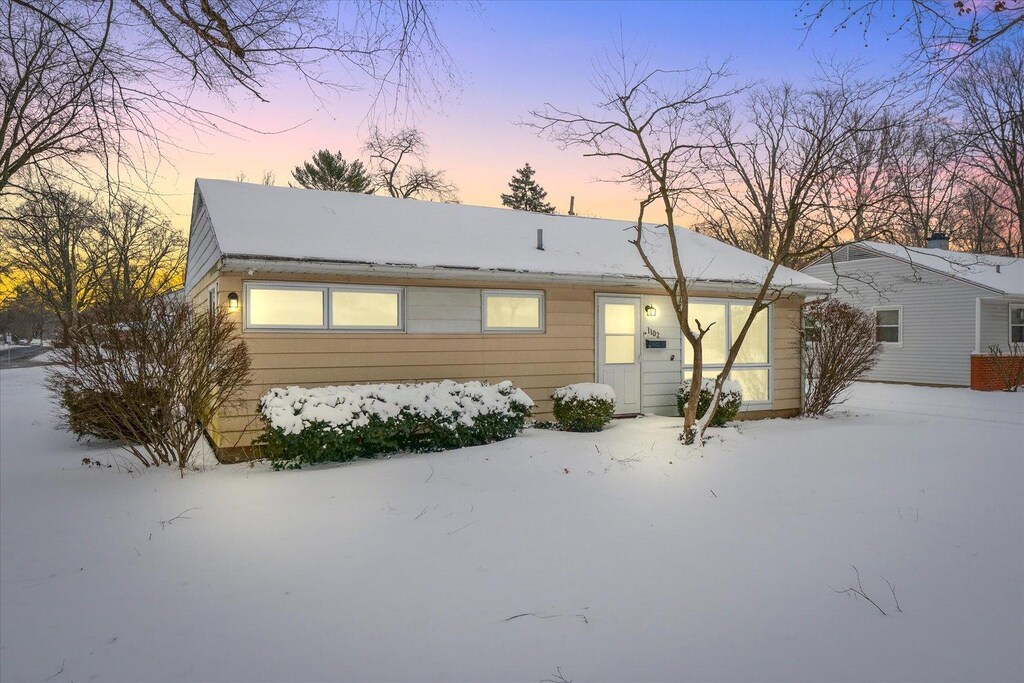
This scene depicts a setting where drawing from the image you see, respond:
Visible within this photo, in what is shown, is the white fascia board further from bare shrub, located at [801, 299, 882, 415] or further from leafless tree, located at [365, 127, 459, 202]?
leafless tree, located at [365, 127, 459, 202]

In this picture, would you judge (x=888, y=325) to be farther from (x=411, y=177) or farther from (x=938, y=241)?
(x=411, y=177)

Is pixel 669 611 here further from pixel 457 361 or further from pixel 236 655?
pixel 457 361

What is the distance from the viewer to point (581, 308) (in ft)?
32.1

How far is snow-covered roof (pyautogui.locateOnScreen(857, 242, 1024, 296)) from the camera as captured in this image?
1577cm

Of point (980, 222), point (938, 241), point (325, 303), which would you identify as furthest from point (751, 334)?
point (980, 222)

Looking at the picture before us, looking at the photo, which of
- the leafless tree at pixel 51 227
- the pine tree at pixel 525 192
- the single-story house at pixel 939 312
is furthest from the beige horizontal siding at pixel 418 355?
the pine tree at pixel 525 192

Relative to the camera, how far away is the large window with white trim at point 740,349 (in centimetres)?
1073

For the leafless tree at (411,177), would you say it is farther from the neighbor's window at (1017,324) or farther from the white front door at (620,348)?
the neighbor's window at (1017,324)

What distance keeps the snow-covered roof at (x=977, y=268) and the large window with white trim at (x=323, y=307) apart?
42.7 ft

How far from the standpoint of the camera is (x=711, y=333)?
10789 mm

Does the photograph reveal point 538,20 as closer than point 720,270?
Yes

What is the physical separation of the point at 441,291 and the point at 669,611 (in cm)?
604

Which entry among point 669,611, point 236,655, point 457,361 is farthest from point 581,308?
point 236,655

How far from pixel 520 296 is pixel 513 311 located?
0.25m
